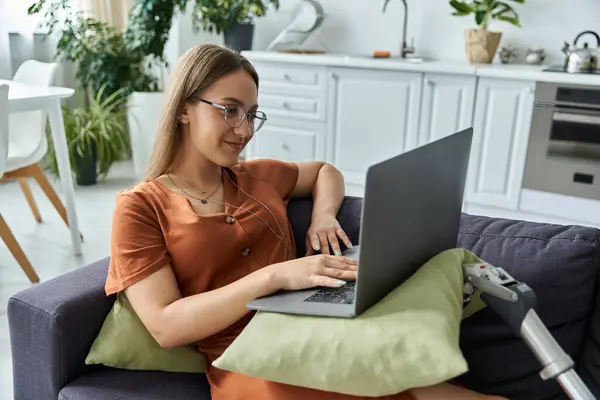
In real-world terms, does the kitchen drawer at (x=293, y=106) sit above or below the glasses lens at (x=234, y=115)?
below

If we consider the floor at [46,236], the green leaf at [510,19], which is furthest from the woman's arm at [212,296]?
the green leaf at [510,19]

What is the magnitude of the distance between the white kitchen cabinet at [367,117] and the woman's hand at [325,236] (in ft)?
7.27

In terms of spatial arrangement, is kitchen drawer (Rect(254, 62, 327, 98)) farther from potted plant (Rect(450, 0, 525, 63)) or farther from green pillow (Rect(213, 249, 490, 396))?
green pillow (Rect(213, 249, 490, 396))

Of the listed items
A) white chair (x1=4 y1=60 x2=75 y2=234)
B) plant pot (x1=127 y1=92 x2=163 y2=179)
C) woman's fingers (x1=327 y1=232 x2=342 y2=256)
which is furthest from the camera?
plant pot (x1=127 y1=92 x2=163 y2=179)

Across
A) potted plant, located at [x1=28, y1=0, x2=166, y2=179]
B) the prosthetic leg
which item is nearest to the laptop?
the prosthetic leg

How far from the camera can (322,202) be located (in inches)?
57.8

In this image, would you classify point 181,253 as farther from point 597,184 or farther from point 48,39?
point 48,39

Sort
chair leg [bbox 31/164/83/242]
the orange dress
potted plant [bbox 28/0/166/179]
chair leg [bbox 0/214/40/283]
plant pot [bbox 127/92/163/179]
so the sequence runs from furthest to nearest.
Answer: plant pot [bbox 127/92/163/179], potted plant [bbox 28/0/166/179], chair leg [bbox 31/164/83/242], chair leg [bbox 0/214/40/283], the orange dress

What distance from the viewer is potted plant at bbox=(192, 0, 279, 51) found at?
3.92m

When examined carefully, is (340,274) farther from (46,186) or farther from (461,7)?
(461,7)

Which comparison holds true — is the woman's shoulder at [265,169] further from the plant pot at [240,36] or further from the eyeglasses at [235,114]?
the plant pot at [240,36]

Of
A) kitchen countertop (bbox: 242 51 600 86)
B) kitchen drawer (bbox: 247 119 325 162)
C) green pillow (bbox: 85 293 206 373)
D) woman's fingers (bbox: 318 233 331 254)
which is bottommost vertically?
kitchen drawer (bbox: 247 119 325 162)

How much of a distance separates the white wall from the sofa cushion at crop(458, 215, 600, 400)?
272cm

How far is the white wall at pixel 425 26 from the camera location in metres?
3.50
